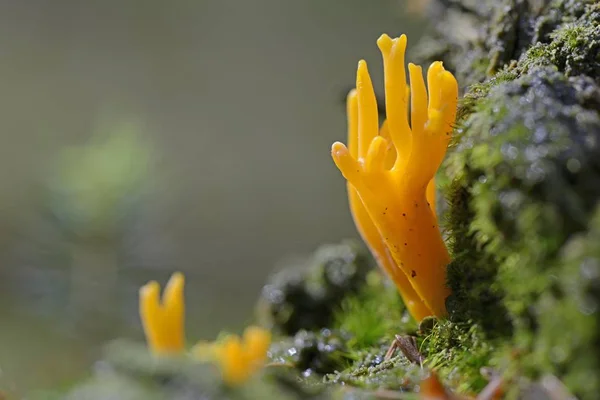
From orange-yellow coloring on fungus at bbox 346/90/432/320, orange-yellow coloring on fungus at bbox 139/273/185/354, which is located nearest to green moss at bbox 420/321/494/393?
orange-yellow coloring on fungus at bbox 346/90/432/320

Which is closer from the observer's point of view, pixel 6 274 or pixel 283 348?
pixel 283 348

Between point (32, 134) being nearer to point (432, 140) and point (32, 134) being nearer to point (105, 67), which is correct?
point (105, 67)

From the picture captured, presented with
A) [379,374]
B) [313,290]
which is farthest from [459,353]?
[313,290]

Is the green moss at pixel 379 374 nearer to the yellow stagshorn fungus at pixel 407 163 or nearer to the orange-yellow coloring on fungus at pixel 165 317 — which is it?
the yellow stagshorn fungus at pixel 407 163

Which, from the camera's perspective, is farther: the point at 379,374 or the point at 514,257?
the point at 379,374

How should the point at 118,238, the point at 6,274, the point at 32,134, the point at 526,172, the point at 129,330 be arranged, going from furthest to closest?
the point at 32,134 → the point at 6,274 → the point at 129,330 → the point at 118,238 → the point at 526,172

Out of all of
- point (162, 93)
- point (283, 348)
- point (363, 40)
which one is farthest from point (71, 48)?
point (283, 348)

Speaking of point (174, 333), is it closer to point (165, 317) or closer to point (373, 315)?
point (165, 317)
